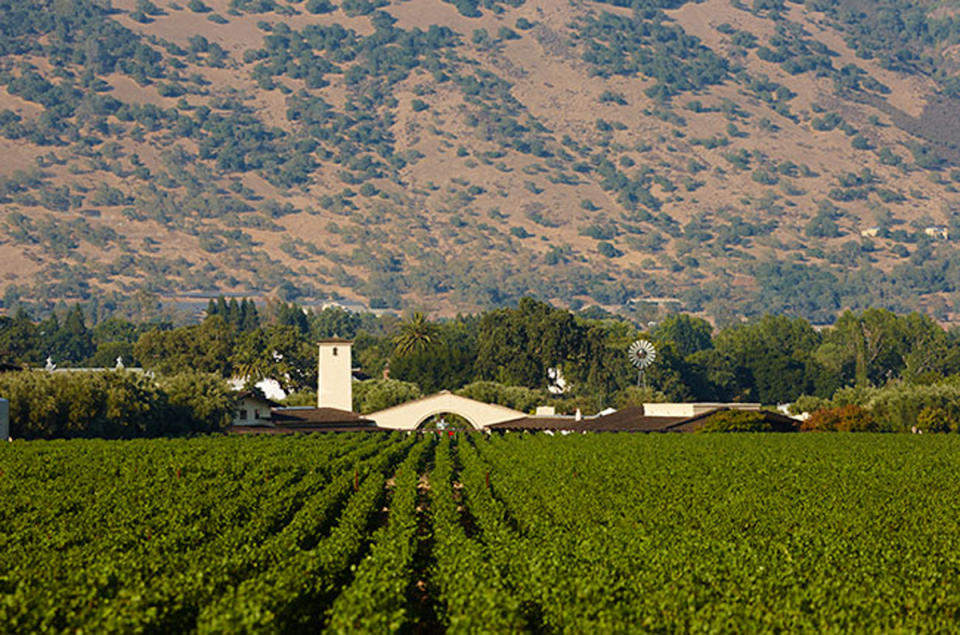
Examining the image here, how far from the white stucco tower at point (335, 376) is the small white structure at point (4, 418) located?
59.8m

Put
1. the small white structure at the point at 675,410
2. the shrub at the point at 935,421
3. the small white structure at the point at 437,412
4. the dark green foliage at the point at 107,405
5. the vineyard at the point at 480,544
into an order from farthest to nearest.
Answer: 1. the small white structure at the point at 437,412
2. the small white structure at the point at 675,410
3. the shrub at the point at 935,421
4. the dark green foliage at the point at 107,405
5. the vineyard at the point at 480,544

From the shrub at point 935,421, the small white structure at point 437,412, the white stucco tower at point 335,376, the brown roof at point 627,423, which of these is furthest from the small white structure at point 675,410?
the white stucco tower at point 335,376

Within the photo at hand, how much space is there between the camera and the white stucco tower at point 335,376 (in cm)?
14412

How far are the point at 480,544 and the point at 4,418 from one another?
2320 inches

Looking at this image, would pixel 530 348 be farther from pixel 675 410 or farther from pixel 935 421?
pixel 935 421

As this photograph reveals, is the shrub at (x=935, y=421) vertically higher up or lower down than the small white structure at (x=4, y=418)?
lower down

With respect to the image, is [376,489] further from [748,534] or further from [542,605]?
[542,605]

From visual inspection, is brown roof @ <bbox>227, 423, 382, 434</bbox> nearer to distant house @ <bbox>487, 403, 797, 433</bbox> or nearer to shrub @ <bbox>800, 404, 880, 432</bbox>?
distant house @ <bbox>487, 403, 797, 433</bbox>

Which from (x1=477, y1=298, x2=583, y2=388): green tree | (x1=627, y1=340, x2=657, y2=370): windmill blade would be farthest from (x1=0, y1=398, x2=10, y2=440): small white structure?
(x1=477, y1=298, x2=583, y2=388): green tree

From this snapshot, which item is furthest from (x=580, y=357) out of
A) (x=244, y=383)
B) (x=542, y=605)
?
(x=542, y=605)

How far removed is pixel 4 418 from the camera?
84875 millimetres

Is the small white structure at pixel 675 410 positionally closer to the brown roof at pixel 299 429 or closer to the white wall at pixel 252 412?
the brown roof at pixel 299 429

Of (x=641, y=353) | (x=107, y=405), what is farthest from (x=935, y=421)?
(x=107, y=405)

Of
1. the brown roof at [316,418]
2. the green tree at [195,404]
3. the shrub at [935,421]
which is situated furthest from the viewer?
the brown roof at [316,418]
